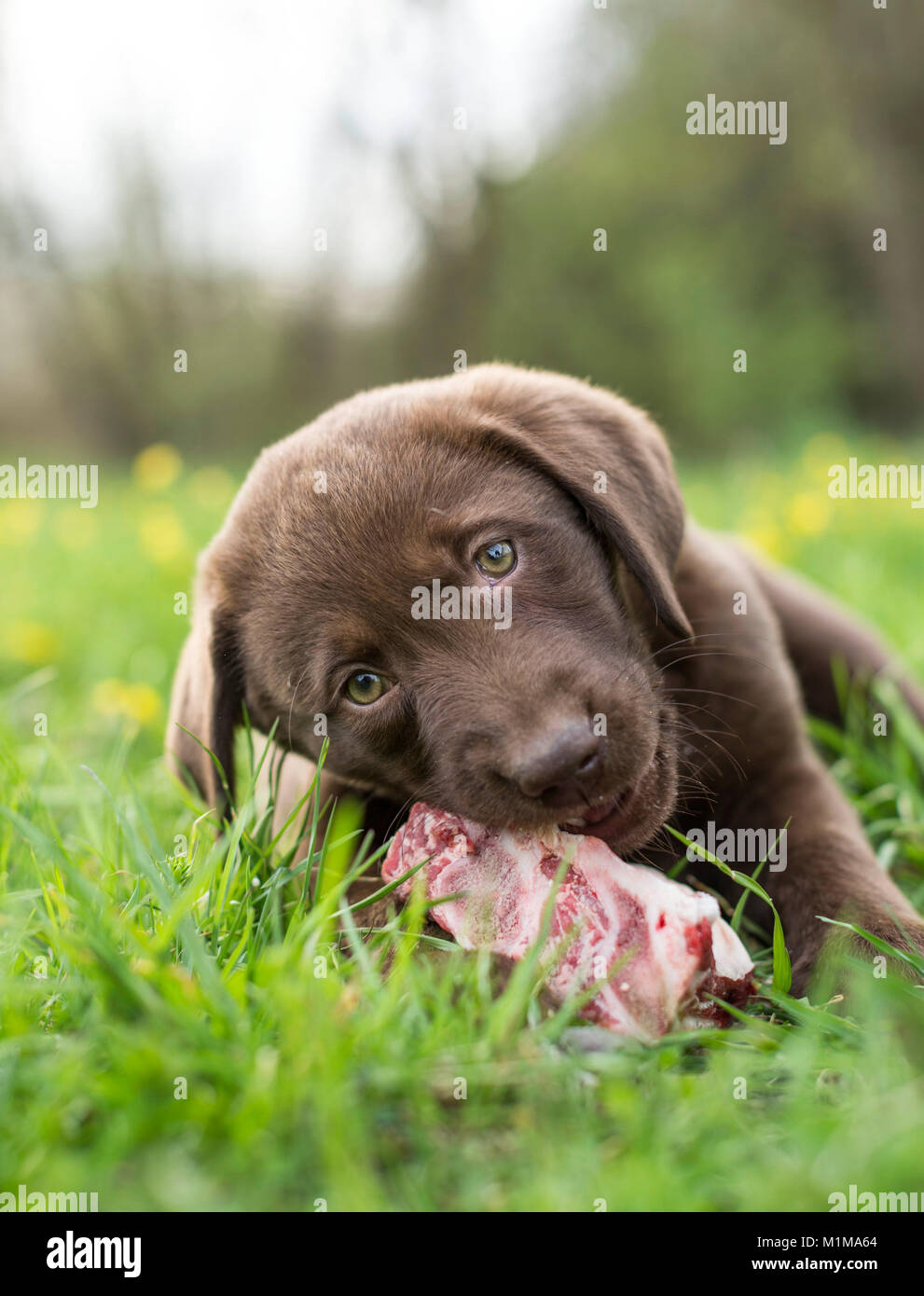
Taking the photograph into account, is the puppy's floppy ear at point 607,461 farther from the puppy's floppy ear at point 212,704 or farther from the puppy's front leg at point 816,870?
the puppy's floppy ear at point 212,704

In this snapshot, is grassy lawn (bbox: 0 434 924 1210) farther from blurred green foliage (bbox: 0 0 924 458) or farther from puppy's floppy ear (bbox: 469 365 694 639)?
blurred green foliage (bbox: 0 0 924 458)

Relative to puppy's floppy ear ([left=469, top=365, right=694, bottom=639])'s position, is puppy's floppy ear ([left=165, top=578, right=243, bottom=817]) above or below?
below

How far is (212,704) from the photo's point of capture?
8.53 feet

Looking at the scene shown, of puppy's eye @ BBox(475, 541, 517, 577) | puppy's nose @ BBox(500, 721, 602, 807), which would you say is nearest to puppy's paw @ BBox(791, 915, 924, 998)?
puppy's nose @ BBox(500, 721, 602, 807)

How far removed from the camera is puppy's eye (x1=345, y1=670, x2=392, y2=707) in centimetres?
236

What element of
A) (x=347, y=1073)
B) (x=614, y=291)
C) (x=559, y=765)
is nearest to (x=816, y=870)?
(x=559, y=765)

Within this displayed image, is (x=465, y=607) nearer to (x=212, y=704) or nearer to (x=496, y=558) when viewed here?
(x=496, y=558)

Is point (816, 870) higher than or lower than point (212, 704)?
lower

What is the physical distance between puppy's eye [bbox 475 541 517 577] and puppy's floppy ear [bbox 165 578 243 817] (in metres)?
0.64

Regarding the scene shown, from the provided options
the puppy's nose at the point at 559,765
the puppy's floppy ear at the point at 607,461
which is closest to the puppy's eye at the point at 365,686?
the puppy's nose at the point at 559,765

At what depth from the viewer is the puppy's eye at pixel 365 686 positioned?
93.0 inches

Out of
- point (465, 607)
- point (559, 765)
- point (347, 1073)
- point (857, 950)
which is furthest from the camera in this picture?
point (465, 607)

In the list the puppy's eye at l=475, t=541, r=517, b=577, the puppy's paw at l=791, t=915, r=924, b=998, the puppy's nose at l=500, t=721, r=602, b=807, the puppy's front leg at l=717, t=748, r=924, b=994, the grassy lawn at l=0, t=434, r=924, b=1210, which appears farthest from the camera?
the puppy's eye at l=475, t=541, r=517, b=577

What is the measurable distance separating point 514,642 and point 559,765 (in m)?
0.35
